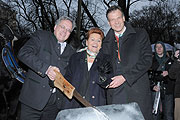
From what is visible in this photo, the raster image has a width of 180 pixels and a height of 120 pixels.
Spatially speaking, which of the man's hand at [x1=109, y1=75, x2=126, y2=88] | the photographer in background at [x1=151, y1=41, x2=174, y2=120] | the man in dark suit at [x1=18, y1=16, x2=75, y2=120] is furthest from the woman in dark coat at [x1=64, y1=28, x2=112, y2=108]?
the photographer in background at [x1=151, y1=41, x2=174, y2=120]

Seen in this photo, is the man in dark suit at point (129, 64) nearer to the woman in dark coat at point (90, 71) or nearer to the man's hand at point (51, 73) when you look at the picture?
the woman in dark coat at point (90, 71)

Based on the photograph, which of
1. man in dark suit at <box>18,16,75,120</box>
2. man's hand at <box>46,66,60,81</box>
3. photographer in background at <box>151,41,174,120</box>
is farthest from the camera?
photographer in background at <box>151,41,174,120</box>

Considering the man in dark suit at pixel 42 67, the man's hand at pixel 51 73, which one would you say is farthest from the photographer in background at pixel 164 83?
the man's hand at pixel 51 73

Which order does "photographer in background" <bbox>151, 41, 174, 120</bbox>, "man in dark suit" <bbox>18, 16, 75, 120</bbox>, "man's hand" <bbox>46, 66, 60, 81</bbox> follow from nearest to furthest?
1. "man's hand" <bbox>46, 66, 60, 81</bbox>
2. "man in dark suit" <bbox>18, 16, 75, 120</bbox>
3. "photographer in background" <bbox>151, 41, 174, 120</bbox>

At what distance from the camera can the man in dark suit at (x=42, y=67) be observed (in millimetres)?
2204

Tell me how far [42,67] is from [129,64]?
1.01 meters

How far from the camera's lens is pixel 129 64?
221 cm

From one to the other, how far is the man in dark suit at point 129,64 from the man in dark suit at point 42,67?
0.59 metres

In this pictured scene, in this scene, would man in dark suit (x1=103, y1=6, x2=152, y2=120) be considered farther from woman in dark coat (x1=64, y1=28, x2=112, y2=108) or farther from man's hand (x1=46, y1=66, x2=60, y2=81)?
man's hand (x1=46, y1=66, x2=60, y2=81)

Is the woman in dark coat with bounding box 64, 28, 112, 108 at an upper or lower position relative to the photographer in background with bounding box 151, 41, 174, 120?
upper

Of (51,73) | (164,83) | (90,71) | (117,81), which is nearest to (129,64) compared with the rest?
(117,81)

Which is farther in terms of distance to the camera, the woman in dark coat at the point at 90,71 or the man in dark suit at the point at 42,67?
the man in dark suit at the point at 42,67

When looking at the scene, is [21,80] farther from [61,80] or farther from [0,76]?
[61,80]

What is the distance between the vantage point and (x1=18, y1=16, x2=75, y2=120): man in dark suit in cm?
220
